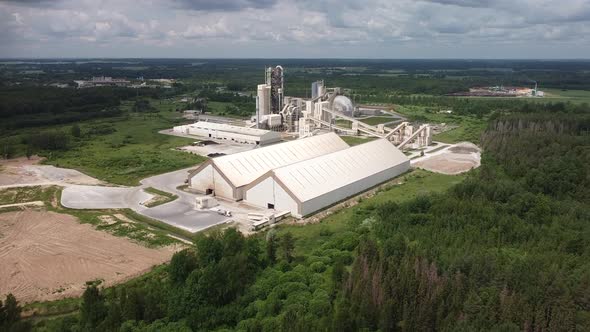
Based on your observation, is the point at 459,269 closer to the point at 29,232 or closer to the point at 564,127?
the point at 29,232

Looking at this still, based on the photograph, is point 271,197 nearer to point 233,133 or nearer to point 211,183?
point 211,183

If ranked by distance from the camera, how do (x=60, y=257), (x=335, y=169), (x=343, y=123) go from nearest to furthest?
(x=60, y=257), (x=335, y=169), (x=343, y=123)

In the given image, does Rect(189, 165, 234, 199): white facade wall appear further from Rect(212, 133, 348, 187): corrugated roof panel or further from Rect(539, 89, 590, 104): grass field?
Rect(539, 89, 590, 104): grass field

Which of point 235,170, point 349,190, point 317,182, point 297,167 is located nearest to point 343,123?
point 349,190

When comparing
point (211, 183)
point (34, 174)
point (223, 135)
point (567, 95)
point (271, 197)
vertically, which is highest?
point (567, 95)

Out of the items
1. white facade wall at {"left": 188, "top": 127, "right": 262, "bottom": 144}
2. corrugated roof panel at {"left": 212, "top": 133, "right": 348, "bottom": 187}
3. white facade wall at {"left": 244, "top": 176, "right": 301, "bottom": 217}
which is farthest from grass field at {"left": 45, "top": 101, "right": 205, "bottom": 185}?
white facade wall at {"left": 244, "top": 176, "right": 301, "bottom": 217}

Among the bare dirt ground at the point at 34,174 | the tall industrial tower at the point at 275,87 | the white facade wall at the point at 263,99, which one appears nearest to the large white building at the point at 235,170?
the bare dirt ground at the point at 34,174
